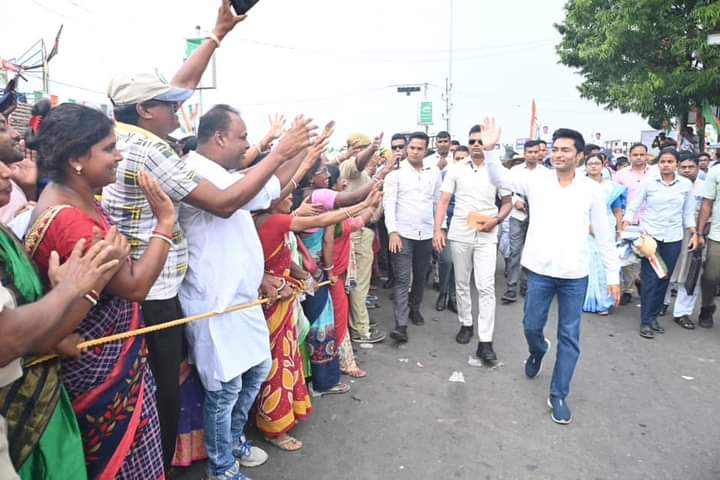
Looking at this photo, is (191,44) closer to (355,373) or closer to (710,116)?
(355,373)

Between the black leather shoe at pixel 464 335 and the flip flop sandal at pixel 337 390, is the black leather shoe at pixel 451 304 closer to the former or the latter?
the black leather shoe at pixel 464 335

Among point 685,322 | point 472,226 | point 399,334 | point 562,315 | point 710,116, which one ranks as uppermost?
point 710,116

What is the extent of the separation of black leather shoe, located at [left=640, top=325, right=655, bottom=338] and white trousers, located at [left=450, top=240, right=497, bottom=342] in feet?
5.43

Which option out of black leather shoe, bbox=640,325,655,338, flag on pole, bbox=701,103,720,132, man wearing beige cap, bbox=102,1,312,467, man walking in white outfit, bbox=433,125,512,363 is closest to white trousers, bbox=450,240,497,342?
man walking in white outfit, bbox=433,125,512,363

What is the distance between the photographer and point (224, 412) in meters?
2.49

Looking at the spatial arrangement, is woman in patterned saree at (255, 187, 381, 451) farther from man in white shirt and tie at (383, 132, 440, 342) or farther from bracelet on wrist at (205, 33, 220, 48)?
man in white shirt and tie at (383, 132, 440, 342)

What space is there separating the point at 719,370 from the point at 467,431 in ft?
8.23

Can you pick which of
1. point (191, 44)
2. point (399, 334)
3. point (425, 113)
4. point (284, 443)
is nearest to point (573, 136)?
point (399, 334)

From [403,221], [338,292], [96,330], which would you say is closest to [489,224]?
[403,221]

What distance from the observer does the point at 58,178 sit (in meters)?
1.75

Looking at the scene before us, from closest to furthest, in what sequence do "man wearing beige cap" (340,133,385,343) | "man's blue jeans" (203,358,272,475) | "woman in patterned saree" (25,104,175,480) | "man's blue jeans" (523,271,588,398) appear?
1. "woman in patterned saree" (25,104,175,480)
2. "man's blue jeans" (203,358,272,475)
3. "man's blue jeans" (523,271,588,398)
4. "man wearing beige cap" (340,133,385,343)

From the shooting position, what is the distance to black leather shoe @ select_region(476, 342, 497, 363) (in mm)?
4312

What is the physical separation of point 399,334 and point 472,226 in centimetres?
120

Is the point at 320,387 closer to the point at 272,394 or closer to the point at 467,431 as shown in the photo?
the point at 272,394
